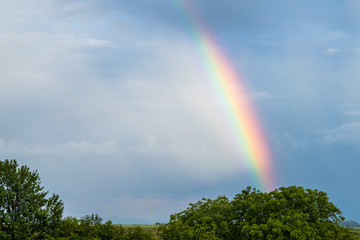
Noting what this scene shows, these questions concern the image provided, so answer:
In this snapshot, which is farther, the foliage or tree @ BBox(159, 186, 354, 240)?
the foliage

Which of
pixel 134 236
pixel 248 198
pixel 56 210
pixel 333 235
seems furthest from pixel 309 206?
pixel 56 210

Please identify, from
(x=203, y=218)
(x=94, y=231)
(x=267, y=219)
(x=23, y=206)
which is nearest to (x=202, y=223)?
(x=203, y=218)

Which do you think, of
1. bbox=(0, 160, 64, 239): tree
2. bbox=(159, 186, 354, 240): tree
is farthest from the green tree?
bbox=(0, 160, 64, 239): tree

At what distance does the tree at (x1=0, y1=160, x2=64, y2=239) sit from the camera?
54625 millimetres

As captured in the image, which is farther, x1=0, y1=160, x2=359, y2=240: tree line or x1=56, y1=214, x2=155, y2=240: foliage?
x1=56, y1=214, x2=155, y2=240: foliage

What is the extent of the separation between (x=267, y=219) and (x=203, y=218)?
25.3 feet

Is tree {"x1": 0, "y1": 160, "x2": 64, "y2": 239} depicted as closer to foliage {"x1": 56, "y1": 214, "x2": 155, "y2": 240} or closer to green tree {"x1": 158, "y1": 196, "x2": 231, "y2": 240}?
foliage {"x1": 56, "y1": 214, "x2": 155, "y2": 240}

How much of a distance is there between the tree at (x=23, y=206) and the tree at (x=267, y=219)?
17048 mm

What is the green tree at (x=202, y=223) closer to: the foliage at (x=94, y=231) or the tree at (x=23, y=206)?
the foliage at (x=94, y=231)

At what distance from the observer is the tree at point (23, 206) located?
54625mm

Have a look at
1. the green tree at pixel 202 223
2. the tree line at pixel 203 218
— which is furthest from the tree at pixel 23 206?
the green tree at pixel 202 223

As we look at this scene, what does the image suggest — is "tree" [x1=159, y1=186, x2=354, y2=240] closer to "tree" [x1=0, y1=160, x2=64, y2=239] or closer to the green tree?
the green tree

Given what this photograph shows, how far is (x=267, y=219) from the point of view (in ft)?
161

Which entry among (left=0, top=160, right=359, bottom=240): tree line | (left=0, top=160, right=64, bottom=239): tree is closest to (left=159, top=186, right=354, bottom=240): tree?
(left=0, top=160, right=359, bottom=240): tree line
